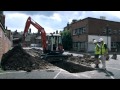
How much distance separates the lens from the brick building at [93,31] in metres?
44.2

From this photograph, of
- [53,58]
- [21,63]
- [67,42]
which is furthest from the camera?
[67,42]

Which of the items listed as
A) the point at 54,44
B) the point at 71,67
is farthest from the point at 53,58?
the point at 54,44

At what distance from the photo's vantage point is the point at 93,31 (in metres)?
44.6

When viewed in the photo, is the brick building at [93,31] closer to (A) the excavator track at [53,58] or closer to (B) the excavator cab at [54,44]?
(B) the excavator cab at [54,44]

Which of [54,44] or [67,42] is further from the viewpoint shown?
[67,42]

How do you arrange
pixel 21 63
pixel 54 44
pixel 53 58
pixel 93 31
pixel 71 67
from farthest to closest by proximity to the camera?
pixel 93 31 < pixel 54 44 < pixel 53 58 < pixel 71 67 < pixel 21 63

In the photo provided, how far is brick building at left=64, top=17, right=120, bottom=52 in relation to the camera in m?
44.2

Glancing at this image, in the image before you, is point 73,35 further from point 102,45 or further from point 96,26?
point 102,45

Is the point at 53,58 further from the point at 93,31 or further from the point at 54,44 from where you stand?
the point at 93,31

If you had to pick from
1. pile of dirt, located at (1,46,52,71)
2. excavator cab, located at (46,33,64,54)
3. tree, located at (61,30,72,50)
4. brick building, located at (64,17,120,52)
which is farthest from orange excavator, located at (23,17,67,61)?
tree, located at (61,30,72,50)

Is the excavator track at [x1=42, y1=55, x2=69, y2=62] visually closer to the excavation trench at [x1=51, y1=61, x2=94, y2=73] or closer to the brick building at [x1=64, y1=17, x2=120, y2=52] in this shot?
the excavation trench at [x1=51, y1=61, x2=94, y2=73]
